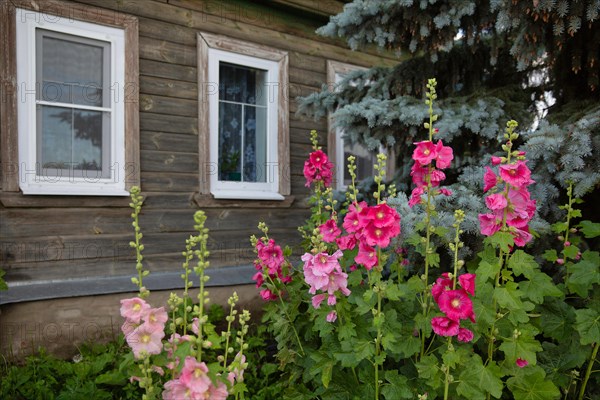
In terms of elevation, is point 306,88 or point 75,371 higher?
point 306,88

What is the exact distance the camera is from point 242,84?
4816 mm

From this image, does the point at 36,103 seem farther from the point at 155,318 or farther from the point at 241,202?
the point at 155,318

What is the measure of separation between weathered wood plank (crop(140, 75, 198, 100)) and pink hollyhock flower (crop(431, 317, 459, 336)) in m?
3.45

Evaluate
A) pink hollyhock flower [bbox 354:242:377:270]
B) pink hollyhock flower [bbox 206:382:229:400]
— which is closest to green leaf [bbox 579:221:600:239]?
pink hollyhock flower [bbox 354:242:377:270]

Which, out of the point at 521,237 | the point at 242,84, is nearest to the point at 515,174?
the point at 521,237

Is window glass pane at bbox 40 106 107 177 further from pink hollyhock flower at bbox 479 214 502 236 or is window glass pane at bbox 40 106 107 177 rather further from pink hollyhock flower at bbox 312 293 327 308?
pink hollyhock flower at bbox 479 214 502 236

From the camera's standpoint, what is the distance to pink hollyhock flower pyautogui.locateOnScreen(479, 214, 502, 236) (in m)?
1.62

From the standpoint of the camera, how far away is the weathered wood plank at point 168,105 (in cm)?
412

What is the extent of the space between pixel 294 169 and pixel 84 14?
2.42m

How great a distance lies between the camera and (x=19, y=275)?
354cm

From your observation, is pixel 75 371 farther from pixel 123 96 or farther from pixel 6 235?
pixel 123 96

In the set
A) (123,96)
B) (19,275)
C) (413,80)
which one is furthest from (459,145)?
(19,275)

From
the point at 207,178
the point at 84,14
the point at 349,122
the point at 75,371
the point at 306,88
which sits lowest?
the point at 75,371

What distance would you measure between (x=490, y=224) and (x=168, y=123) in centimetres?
331
